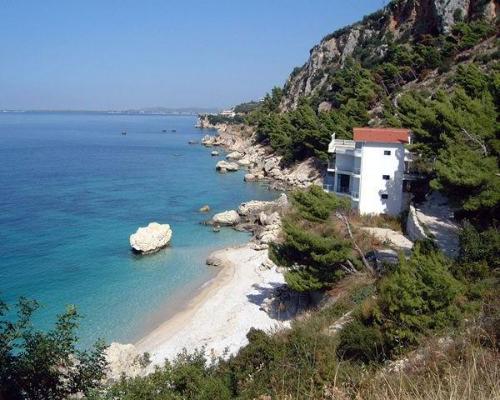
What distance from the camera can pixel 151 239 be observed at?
84.3ft

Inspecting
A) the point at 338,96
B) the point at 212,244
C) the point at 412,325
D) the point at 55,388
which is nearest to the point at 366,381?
the point at 55,388

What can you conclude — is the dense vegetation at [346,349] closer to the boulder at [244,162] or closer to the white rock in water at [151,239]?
the white rock in water at [151,239]

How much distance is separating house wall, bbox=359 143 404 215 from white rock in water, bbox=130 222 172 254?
10.6m

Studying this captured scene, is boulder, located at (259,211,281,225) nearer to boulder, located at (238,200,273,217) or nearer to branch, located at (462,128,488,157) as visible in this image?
boulder, located at (238,200,273,217)

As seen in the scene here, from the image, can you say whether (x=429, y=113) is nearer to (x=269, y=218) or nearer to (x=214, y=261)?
(x=269, y=218)

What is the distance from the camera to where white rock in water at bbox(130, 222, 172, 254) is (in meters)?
25.6

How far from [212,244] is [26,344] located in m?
20.0

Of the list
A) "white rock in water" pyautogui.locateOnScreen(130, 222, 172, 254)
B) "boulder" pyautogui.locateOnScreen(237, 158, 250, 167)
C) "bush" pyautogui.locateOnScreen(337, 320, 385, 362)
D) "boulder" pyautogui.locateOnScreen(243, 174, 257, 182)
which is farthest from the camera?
"boulder" pyautogui.locateOnScreen(237, 158, 250, 167)

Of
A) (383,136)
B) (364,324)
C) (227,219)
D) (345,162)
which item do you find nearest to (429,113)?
(383,136)

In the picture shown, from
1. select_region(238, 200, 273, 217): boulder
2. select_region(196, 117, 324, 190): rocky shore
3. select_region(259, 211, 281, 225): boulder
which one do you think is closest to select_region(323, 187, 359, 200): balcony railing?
select_region(196, 117, 324, 190): rocky shore

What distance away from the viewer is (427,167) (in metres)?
22.4

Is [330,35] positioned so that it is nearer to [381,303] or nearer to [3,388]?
[381,303]

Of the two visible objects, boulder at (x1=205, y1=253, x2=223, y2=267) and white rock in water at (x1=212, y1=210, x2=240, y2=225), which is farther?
white rock in water at (x1=212, y1=210, x2=240, y2=225)

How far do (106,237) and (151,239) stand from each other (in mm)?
4419
